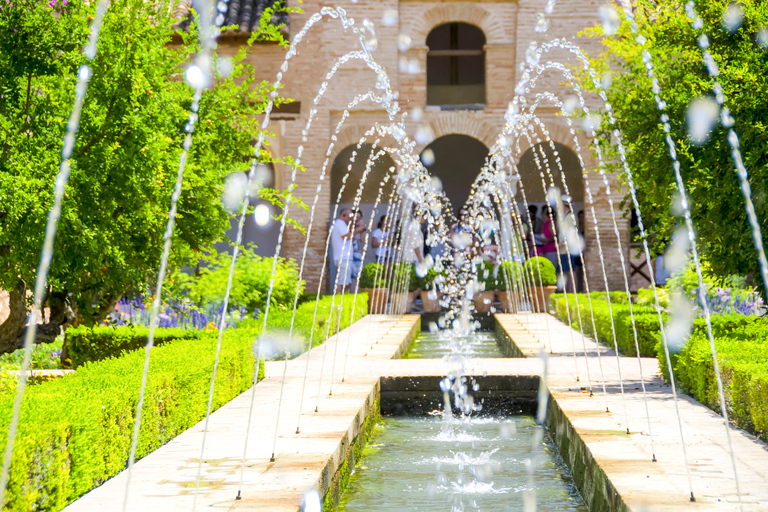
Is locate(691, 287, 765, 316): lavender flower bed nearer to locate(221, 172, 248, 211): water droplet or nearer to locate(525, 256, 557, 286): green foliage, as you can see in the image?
locate(525, 256, 557, 286): green foliage

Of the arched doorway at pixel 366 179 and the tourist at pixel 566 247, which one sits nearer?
the tourist at pixel 566 247

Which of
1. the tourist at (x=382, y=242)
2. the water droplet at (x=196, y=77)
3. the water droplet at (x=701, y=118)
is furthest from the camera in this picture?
the tourist at (x=382, y=242)

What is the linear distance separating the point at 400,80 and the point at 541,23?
129 inches

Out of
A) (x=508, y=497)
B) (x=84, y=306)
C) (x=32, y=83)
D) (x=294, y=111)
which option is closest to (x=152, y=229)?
(x=84, y=306)

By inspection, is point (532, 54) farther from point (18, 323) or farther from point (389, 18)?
point (18, 323)

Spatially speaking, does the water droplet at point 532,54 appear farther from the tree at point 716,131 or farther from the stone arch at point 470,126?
the tree at point 716,131

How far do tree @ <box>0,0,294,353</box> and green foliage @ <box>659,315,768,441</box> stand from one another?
3578 millimetres

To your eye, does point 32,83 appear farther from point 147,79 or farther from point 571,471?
point 571,471

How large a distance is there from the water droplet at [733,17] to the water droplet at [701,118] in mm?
581

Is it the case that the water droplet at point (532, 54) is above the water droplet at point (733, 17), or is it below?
above

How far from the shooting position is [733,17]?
5840 millimetres

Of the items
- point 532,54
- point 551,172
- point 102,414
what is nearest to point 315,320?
point 102,414

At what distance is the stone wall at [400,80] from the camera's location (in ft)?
59.7

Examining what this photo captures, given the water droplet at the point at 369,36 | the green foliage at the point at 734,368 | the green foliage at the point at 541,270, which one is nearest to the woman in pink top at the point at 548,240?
the green foliage at the point at 541,270
